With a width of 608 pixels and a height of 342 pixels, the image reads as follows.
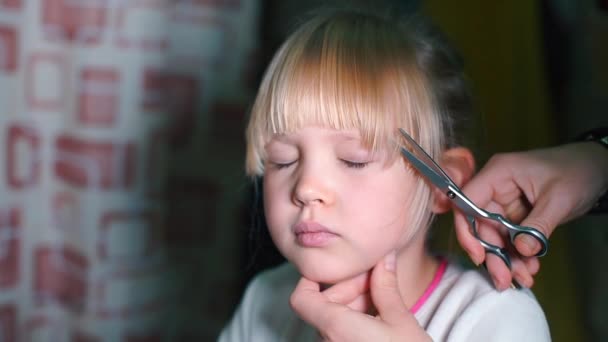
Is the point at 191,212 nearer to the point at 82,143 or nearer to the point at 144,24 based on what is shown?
the point at 82,143

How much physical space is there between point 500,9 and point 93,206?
2.44ft

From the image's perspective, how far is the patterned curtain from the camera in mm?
1144

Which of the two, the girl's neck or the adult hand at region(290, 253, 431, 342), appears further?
the girl's neck

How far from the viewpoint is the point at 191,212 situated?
129cm

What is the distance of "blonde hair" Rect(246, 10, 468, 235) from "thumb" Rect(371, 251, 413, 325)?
0.21ft

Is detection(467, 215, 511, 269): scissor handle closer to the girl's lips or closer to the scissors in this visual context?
the scissors

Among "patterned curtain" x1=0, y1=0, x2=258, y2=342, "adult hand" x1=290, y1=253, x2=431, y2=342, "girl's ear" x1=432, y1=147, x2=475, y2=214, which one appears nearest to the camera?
"adult hand" x1=290, y1=253, x2=431, y2=342

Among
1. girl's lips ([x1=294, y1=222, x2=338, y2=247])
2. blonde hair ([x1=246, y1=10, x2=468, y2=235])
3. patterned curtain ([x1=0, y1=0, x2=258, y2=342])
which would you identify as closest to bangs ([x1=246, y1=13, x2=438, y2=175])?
blonde hair ([x1=246, y1=10, x2=468, y2=235])

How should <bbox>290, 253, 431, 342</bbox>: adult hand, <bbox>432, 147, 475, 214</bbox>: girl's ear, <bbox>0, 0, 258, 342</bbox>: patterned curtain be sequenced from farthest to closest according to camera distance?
1. <bbox>0, 0, 258, 342</bbox>: patterned curtain
2. <bbox>432, 147, 475, 214</bbox>: girl's ear
3. <bbox>290, 253, 431, 342</bbox>: adult hand

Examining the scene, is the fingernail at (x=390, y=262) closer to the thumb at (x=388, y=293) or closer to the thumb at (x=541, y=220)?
the thumb at (x=388, y=293)

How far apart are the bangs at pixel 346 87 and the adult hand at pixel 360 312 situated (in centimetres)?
14

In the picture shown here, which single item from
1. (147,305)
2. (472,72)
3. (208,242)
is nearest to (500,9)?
(472,72)

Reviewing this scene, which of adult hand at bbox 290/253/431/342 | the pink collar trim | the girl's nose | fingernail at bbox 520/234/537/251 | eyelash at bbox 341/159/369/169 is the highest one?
eyelash at bbox 341/159/369/169

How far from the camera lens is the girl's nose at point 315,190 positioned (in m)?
0.72
